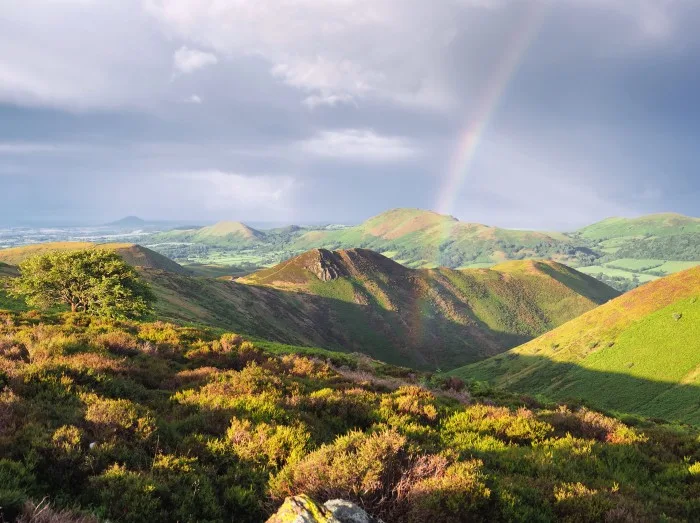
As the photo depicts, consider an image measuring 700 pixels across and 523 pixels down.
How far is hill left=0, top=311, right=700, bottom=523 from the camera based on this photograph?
7414 millimetres

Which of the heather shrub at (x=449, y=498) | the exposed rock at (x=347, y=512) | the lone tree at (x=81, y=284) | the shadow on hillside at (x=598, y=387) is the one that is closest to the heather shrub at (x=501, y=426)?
the heather shrub at (x=449, y=498)

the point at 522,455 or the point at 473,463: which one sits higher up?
the point at 473,463

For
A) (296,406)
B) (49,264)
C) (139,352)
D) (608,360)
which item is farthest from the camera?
(608,360)

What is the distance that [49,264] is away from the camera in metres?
41.2

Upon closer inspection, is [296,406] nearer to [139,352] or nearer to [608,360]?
[139,352]

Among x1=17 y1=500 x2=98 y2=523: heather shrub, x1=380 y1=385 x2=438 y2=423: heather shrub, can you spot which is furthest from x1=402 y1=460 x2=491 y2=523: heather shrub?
x1=17 y1=500 x2=98 y2=523: heather shrub

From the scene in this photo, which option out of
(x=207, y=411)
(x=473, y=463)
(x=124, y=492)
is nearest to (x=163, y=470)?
(x=124, y=492)

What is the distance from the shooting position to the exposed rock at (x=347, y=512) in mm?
6465

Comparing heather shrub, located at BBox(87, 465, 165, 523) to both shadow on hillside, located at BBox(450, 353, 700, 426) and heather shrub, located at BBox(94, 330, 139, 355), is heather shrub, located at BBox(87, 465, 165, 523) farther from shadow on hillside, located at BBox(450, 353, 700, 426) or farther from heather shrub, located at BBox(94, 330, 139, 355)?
shadow on hillside, located at BBox(450, 353, 700, 426)

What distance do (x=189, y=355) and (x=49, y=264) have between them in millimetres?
33359

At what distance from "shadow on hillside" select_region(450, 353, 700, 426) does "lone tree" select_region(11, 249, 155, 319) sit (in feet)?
151

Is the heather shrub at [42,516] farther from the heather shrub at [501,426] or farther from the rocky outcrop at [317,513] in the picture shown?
the heather shrub at [501,426]

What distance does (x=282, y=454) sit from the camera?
9367mm

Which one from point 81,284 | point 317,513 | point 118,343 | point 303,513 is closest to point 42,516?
point 303,513
